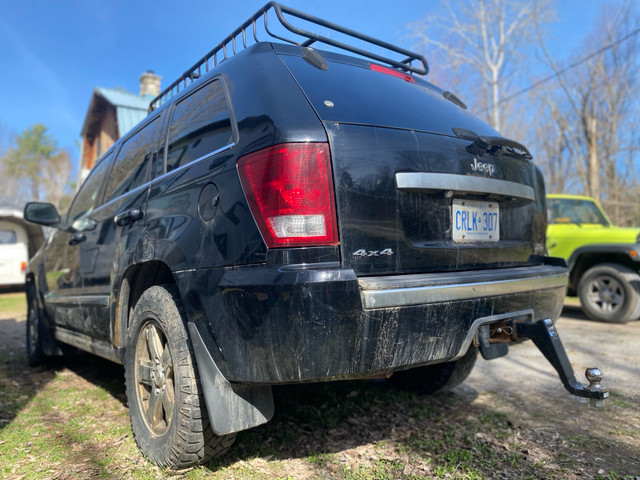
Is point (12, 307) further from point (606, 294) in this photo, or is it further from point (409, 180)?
point (606, 294)

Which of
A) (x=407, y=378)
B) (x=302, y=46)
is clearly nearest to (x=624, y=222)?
(x=407, y=378)

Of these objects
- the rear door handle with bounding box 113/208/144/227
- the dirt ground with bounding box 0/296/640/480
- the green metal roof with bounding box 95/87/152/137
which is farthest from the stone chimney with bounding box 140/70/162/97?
the rear door handle with bounding box 113/208/144/227

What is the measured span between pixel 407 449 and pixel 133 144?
250cm

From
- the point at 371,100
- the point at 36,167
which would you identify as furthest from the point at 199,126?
the point at 36,167

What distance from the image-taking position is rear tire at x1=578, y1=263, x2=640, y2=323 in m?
5.96

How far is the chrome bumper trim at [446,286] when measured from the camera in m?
1.65

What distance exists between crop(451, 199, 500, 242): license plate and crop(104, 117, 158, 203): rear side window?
5.57ft

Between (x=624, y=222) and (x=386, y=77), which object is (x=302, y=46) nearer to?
(x=386, y=77)

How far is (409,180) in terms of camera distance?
1899 mm

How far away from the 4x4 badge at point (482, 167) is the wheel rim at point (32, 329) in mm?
4023

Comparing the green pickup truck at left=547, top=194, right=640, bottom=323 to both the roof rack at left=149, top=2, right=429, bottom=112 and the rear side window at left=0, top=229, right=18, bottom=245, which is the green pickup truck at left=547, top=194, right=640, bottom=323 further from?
the rear side window at left=0, top=229, right=18, bottom=245

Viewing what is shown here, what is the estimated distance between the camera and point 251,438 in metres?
2.51

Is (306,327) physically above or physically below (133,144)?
below

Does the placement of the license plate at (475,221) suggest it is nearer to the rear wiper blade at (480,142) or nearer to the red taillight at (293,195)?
the rear wiper blade at (480,142)
